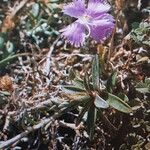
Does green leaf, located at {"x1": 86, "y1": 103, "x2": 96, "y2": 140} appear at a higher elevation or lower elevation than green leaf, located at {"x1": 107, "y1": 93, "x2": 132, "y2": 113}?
lower

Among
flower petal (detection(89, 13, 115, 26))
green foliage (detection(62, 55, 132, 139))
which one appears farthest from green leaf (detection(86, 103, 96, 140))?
flower petal (detection(89, 13, 115, 26))

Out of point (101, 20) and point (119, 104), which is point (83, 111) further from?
point (101, 20)

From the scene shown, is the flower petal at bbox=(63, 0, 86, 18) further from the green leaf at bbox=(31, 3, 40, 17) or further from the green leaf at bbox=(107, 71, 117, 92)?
the green leaf at bbox=(31, 3, 40, 17)

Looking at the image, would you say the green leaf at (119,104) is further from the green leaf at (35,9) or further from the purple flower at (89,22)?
the green leaf at (35,9)

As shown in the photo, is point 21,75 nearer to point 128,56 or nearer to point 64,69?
point 64,69

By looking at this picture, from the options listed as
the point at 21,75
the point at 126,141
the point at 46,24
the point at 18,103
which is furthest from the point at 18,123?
the point at 46,24

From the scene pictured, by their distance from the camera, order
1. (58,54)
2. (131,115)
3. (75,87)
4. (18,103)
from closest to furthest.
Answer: (75,87), (131,115), (18,103), (58,54)
